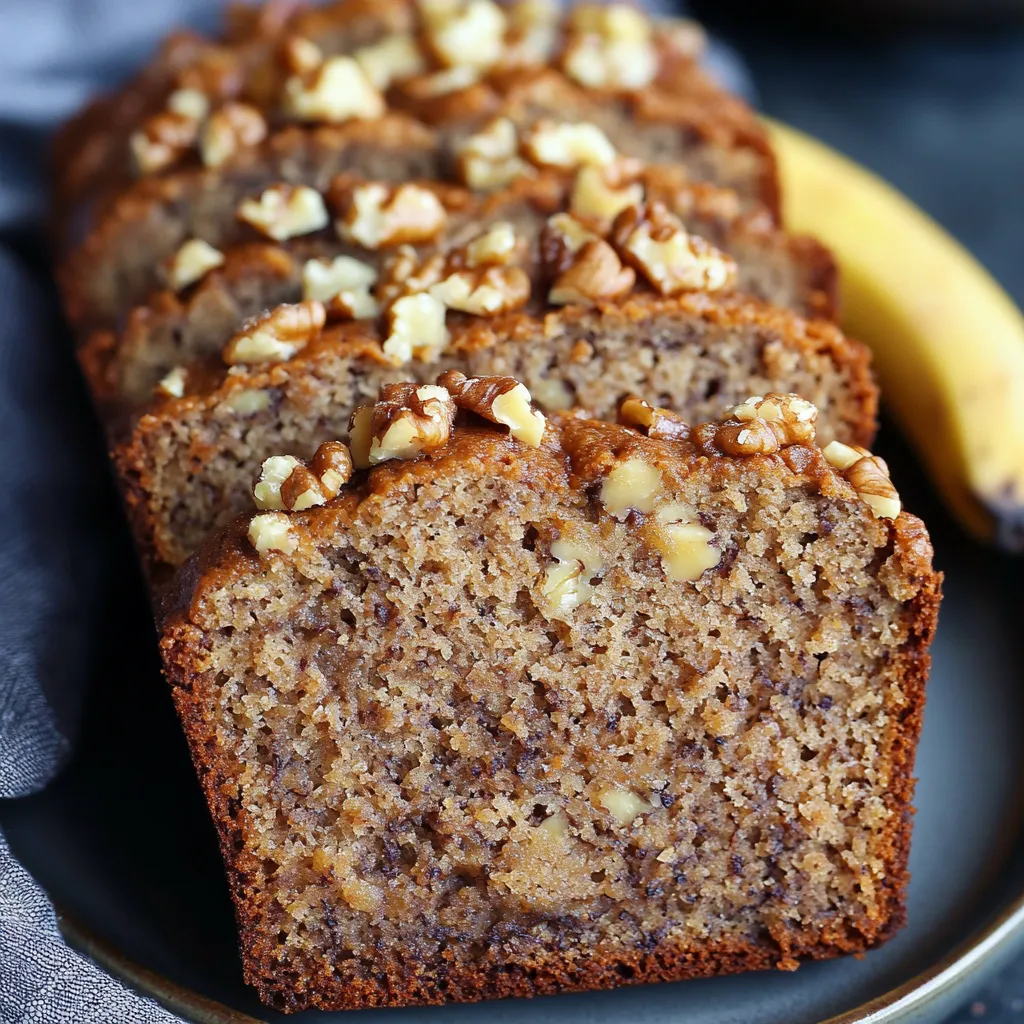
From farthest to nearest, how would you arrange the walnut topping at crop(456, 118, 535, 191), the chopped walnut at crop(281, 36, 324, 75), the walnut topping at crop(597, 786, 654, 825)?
the chopped walnut at crop(281, 36, 324, 75) < the walnut topping at crop(456, 118, 535, 191) < the walnut topping at crop(597, 786, 654, 825)

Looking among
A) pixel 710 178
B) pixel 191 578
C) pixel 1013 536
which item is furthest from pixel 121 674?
pixel 1013 536

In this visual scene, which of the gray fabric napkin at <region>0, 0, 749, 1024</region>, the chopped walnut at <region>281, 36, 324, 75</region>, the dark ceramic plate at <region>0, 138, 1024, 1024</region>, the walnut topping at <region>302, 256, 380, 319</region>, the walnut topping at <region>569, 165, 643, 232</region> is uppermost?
the chopped walnut at <region>281, 36, 324, 75</region>

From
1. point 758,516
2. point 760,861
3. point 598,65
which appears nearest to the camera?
point 758,516

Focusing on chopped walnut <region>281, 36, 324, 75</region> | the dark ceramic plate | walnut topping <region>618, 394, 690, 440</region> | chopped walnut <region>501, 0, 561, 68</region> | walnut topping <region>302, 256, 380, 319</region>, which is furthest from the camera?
chopped walnut <region>501, 0, 561, 68</region>

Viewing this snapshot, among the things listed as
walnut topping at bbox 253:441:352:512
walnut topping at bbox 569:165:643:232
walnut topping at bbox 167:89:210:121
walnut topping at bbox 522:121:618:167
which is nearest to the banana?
walnut topping at bbox 522:121:618:167

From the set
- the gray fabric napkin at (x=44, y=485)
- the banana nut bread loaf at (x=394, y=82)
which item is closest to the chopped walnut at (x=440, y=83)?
the banana nut bread loaf at (x=394, y=82)

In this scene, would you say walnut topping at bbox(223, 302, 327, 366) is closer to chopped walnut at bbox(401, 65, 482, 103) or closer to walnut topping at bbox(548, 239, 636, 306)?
walnut topping at bbox(548, 239, 636, 306)

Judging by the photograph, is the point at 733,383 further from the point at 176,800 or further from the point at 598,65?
the point at 176,800
